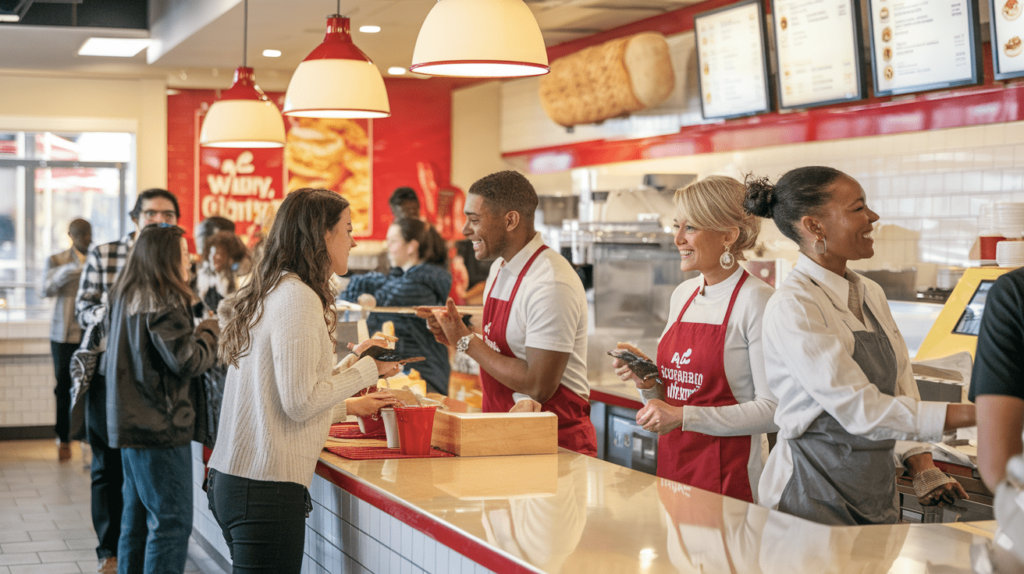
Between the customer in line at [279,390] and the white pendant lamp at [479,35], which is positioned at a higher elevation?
the white pendant lamp at [479,35]

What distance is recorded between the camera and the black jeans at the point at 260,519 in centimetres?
256

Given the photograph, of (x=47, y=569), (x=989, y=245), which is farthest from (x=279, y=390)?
(x=47, y=569)

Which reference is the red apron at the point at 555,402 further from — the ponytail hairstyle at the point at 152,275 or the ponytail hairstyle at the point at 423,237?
the ponytail hairstyle at the point at 423,237

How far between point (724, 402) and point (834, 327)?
22.0 inches

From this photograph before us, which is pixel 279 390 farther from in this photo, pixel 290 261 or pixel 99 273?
pixel 99 273

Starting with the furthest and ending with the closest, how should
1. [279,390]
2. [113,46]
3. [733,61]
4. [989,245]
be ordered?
[113,46], [733,61], [989,245], [279,390]

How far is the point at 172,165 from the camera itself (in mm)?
9328

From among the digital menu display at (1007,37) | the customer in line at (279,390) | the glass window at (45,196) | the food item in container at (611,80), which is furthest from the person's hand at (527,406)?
the glass window at (45,196)

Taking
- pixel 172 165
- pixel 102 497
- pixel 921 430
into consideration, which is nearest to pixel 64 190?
pixel 172 165

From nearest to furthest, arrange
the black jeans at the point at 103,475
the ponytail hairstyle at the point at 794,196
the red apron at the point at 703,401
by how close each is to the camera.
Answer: the ponytail hairstyle at the point at 794,196 < the red apron at the point at 703,401 < the black jeans at the point at 103,475

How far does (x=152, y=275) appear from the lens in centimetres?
378

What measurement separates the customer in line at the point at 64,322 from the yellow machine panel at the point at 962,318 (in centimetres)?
622

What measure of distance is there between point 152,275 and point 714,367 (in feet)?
7.15

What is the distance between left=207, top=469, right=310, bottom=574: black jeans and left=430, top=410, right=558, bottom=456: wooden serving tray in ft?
1.62
